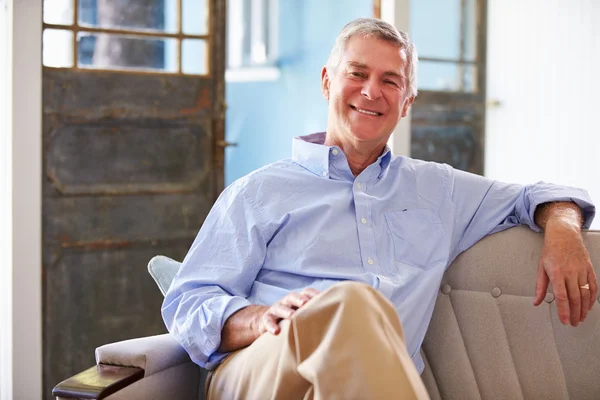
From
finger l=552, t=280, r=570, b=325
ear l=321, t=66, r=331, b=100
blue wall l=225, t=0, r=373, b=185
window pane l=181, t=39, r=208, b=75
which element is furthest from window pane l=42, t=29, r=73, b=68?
blue wall l=225, t=0, r=373, b=185

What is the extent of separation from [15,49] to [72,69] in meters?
0.24

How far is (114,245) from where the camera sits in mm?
3145

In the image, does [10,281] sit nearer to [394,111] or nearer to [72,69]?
[72,69]

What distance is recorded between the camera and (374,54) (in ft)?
6.28

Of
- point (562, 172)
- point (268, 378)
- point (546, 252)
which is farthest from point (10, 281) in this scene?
point (562, 172)

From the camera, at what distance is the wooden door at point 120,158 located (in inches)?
119

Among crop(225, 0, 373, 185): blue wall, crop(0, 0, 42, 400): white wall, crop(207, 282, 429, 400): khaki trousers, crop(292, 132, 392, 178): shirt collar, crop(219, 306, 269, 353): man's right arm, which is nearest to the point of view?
crop(207, 282, 429, 400): khaki trousers

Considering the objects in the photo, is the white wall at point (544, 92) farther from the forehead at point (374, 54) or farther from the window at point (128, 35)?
the forehead at point (374, 54)

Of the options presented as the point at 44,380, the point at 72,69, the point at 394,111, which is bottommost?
the point at 44,380

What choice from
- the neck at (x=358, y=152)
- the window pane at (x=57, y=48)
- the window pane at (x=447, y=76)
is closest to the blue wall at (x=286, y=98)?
the window pane at (x=447, y=76)

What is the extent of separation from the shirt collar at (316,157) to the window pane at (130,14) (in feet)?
4.84

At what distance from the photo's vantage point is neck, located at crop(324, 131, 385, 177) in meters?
1.93

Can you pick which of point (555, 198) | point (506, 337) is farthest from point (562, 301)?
point (555, 198)

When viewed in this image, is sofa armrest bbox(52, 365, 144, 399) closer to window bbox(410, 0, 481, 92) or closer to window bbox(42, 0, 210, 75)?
window bbox(42, 0, 210, 75)
